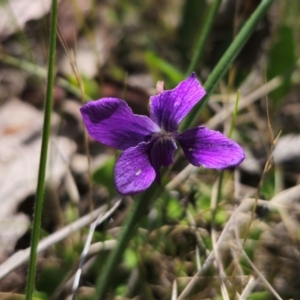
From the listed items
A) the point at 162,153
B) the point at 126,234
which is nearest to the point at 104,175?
the point at 126,234

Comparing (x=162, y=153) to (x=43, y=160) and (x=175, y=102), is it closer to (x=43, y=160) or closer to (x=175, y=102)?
(x=175, y=102)

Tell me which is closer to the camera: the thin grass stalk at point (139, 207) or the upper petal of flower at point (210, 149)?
the upper petal of flower at point (210, 149)

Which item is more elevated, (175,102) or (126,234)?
(175,102)

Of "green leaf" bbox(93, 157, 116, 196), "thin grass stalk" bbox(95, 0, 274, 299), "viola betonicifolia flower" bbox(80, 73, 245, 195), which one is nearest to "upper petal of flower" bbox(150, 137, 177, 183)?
"viola betonicifolia flower" bbox(80, 73, 245, 195)

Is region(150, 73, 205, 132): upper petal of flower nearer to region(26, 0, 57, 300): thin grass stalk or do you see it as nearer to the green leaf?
region(26, 0, 57, 300): thin grass stalk

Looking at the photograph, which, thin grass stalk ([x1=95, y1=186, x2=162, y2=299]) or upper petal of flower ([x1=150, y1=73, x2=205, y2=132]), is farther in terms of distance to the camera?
thin grass stalk ([x1=95, y1=186, x2=162, y2=299])

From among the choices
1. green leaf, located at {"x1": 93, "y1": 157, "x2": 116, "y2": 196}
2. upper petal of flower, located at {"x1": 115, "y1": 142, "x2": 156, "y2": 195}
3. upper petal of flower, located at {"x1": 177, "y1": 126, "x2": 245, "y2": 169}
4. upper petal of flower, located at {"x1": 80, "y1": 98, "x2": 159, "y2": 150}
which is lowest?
green leaf, located at {"x1": 93, "y1": 157, "x2": 116, "y2": 196}

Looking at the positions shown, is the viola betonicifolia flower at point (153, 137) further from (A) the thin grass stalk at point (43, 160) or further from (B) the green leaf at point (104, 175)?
(B) the green leaf at point (104, 175)

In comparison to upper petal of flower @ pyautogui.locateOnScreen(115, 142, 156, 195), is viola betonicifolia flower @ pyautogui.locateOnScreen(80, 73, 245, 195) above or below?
above

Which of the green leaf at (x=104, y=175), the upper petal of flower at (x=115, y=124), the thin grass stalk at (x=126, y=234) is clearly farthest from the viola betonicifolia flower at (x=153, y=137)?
the green leaf at (x=104, y=175)
